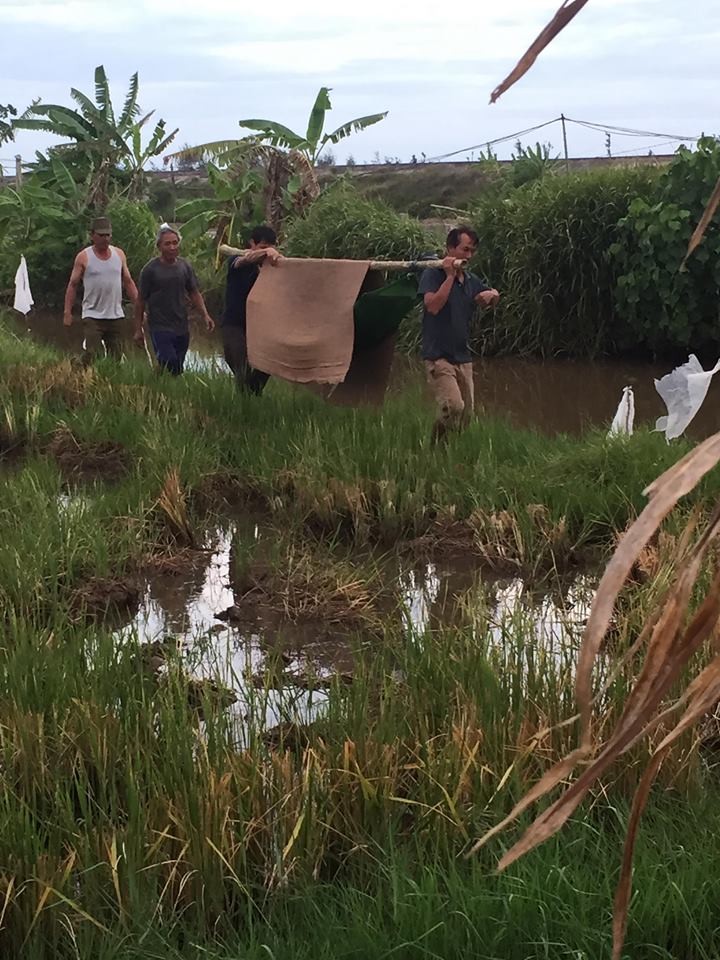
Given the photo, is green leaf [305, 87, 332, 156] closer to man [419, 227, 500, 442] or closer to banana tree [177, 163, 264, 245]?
banana tree [177, 163, 264, 245]

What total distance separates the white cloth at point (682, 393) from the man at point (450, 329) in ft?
4.57

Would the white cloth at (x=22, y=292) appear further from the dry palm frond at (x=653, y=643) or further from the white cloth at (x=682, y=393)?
the dry palm frond at (x=653, y=643)

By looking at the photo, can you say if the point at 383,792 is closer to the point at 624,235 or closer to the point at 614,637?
the point at 614,637

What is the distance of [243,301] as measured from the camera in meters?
7.11

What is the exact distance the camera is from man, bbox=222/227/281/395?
6.72 metres

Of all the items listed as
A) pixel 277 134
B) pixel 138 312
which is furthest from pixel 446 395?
pixel 277 134

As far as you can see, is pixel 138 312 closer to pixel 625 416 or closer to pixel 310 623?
pixel 625 416

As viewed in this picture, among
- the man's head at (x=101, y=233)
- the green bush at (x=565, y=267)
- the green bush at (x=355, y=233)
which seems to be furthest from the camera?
the green bush at (x=355, y=233)

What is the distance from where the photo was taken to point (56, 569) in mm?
4281

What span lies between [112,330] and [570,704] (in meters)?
6.76

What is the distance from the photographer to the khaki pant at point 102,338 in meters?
8.59

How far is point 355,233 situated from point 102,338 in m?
6.32

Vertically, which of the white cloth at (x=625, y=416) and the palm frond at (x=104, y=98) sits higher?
the palm frond at (x=104, y=98)

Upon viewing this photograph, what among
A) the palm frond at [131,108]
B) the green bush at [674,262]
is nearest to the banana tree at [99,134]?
the palm frond at [131,108]
